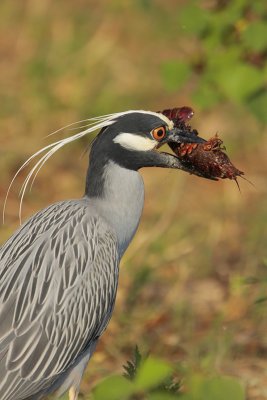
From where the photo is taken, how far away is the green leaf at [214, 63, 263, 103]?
5953 mm

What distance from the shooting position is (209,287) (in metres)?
6.84

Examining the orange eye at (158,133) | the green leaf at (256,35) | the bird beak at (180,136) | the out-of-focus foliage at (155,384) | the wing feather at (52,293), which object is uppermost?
the green leaf at (256,35)

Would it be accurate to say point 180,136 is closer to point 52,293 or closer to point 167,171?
point 52,293

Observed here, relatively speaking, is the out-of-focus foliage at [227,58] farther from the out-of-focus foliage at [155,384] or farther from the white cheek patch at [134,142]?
the out-of-focus foliage at [155,384]

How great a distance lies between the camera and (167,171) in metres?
8.41

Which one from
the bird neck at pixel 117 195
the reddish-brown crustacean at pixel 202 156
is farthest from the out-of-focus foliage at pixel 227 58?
the bird neck at pixel 117 195

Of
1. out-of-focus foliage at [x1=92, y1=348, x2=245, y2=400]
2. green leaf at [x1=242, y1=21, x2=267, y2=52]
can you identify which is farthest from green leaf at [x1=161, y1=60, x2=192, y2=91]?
out-of-focus foliage at [x1=92, y1=348, x2=245, y2=400]

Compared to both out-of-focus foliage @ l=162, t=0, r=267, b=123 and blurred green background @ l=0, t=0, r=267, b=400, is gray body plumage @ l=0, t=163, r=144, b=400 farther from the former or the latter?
out-of-focus foliage @ l=162, t=0, r=267, b=123

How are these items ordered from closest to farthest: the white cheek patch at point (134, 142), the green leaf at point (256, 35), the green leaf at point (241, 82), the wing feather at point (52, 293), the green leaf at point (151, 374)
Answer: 1. the green leaf at point (151, 374)
2. the wing feather at point (52, 293)
3. the white cheek patch at point (134, 142)
4. the green leaf at point (256, 35)
5. the green leaf at point (241, 82)

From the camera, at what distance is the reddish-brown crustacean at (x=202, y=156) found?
4.96 m

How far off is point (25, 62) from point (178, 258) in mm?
3355

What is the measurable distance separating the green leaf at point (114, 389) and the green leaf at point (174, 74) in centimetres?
289

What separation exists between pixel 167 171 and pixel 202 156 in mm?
3457

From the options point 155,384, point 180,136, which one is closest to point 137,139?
point 180,136
